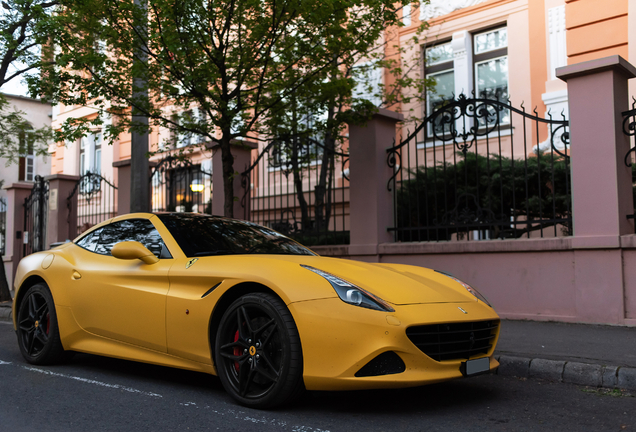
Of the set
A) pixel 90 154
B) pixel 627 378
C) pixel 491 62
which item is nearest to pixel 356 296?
pixel 627 378

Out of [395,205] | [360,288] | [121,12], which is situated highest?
[121,12]

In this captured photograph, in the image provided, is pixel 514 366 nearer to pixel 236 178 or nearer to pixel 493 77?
pixel 236 178

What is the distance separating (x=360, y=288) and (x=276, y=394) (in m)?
0.86

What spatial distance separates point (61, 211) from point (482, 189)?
11.2 metres

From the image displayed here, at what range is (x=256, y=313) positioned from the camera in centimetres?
390

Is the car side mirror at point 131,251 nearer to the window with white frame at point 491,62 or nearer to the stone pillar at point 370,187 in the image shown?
the stone pillar at point 370,187

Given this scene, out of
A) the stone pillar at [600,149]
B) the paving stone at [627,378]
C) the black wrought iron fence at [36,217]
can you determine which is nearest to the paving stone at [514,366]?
the paving stone at [627,378]

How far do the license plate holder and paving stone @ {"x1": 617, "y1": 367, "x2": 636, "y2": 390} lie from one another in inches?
52.3

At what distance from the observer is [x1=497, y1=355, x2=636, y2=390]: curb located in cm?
451

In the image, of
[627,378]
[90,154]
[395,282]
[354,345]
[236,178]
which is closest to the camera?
[354,345]

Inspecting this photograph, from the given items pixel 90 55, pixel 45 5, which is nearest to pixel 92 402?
pixel 90 55

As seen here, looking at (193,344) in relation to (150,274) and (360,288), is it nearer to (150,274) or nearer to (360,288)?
(150,274)

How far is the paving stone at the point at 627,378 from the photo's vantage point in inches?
175

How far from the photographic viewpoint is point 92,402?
4098mm
